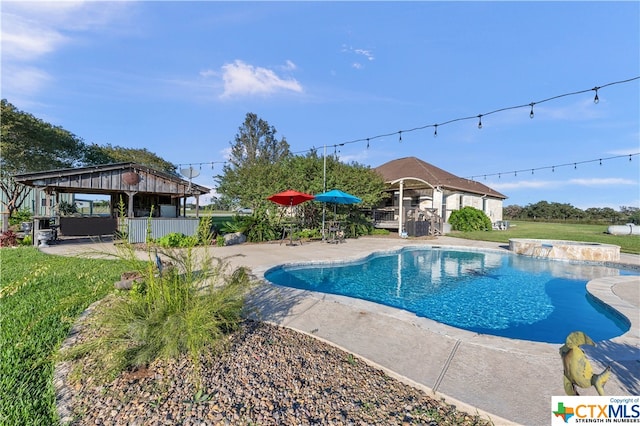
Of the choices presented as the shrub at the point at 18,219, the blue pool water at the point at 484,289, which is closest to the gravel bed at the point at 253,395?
the blue pool water at the point at 484,289

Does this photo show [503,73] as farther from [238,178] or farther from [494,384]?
[494,384]

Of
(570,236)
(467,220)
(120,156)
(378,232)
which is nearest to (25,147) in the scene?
(120,156)

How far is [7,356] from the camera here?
260 centimetres

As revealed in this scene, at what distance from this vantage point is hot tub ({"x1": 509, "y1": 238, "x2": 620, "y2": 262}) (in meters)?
9.36

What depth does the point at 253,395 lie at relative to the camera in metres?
2.06

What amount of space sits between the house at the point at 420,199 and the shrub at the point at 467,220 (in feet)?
1.71

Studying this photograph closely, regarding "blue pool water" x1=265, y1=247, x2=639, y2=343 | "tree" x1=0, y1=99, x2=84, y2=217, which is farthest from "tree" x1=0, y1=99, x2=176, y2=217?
"blue pool water" x1=265, y1=247, x2=639, y2=343

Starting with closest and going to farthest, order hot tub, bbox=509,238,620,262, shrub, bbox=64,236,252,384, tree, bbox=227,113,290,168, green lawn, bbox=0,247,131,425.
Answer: green lawn, bbox=0,247,131,425 → shrub, bbox=64,236,252,384 → hot tub, bbox=509,238,620,262 → tree, bbox=227,113,290,168

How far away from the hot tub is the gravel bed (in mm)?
10966

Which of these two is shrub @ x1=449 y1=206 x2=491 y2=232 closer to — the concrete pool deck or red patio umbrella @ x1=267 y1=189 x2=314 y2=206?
red patio umbrella @ x1=267 y1=189 x2=314 y2=206

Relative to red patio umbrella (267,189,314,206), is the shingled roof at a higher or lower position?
higher

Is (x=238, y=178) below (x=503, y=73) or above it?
below

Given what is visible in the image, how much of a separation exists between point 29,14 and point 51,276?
5.79m

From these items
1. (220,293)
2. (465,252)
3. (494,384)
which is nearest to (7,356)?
(220,293)
